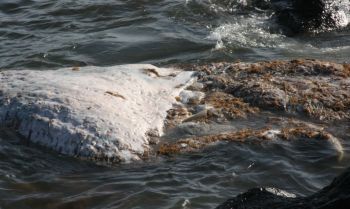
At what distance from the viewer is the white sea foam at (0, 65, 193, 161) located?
6320mm

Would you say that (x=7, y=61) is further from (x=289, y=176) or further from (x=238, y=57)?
(x=289, y=176)

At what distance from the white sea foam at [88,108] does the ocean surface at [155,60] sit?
165 millimetres

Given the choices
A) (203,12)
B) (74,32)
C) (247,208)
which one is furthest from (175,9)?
(247,208)

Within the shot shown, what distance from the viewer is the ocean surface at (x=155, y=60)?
5777mm

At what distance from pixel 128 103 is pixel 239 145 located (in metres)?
1.31

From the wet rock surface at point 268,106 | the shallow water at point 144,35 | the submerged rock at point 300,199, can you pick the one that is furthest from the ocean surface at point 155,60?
the submerged rock at point 300,199

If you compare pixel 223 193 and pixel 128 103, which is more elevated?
pixel 128 103

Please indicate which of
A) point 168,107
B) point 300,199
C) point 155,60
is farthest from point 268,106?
point 155,60

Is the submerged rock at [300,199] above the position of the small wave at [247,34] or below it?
above

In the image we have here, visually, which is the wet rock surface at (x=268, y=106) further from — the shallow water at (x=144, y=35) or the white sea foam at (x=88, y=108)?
the shallow water at (x=144, y=35)

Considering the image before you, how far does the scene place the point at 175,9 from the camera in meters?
12.6

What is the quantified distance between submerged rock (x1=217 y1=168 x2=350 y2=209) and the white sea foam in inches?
77.1

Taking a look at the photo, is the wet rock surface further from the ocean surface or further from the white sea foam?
the white sea foam

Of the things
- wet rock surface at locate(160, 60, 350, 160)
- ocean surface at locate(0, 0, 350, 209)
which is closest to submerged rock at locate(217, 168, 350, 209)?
ocean surface at locate(0, 0, 350, 209)
